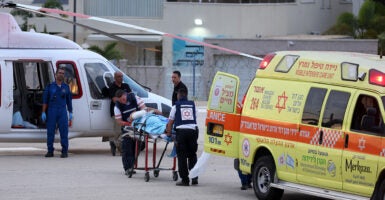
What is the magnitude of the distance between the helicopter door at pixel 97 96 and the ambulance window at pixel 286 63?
23.1 ft

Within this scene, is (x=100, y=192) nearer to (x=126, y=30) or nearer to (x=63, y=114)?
(x=63, y=114)

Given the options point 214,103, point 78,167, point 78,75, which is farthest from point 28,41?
point 214,103

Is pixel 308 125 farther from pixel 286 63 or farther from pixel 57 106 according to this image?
pixel 57 106

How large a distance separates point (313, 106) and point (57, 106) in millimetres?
7521

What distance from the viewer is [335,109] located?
41.9 ft

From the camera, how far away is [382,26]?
5975cm

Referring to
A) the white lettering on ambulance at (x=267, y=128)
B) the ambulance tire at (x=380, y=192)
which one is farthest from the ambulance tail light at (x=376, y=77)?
the white lettering on ambulance at (x=267, y=128)

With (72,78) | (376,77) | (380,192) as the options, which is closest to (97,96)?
(72,78)

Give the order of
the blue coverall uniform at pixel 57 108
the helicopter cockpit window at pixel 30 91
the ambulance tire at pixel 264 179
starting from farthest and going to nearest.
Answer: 1. the helicopter cockpit window at pixel 30 91
2. the blue coverall uniform at pixel 57 108
3. the ambulance tire at pixel 264 179

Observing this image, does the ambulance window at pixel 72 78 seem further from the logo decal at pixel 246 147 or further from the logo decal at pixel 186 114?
the logo decal at pixel 246 147

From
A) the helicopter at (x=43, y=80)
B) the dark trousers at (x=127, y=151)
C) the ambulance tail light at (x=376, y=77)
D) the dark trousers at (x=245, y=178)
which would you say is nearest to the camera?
the ambulance tail light at (x=376, y=77)

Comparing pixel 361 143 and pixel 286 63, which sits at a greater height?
pixel 286 63

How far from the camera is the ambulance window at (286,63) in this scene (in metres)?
13.8

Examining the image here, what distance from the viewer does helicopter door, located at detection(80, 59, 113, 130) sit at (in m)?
20.4
